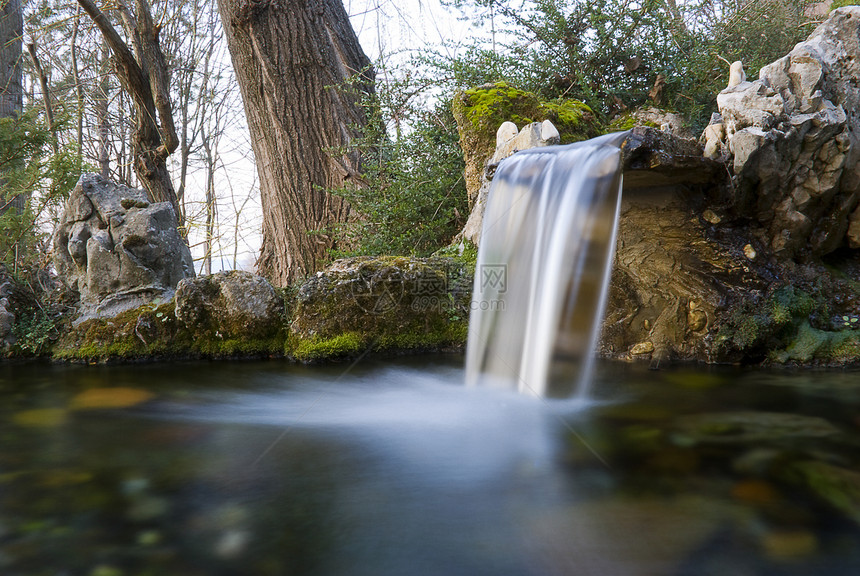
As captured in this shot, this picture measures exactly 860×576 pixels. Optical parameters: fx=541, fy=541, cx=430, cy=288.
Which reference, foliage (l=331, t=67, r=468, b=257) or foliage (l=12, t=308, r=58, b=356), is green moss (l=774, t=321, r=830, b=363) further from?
foliage (l=12, t=308, r=58, b=356)

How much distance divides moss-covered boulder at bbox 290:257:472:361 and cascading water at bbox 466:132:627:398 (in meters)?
0.47

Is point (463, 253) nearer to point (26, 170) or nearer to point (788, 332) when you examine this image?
point (788, 332)

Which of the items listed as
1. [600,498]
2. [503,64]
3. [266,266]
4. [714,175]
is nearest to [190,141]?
[266,266]

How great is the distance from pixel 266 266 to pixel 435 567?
736 centimetres

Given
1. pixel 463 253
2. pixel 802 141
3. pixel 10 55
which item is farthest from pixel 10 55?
pixel 802 141

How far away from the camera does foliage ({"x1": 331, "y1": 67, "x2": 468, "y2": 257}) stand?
6438mm

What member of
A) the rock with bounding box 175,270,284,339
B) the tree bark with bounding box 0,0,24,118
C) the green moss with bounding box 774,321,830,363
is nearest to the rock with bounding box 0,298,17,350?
the rock with bounding box 175,270,284,339

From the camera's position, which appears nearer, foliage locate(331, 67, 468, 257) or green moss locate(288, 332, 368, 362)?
green moss locate(288, 332, 368, 362)

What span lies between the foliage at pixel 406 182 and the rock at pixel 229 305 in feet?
5.78

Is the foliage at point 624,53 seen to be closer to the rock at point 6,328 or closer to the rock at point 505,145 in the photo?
the rock at point 505,145

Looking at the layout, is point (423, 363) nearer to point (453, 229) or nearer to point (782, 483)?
point (453, 229)

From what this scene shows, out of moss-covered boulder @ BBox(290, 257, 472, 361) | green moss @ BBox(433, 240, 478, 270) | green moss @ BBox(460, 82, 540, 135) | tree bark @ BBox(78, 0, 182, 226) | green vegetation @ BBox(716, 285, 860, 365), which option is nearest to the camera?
green vegetation @ BBox(716, 285, 860, 365)

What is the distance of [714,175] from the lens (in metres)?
3.99

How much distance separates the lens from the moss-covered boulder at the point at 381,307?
4.68 m
